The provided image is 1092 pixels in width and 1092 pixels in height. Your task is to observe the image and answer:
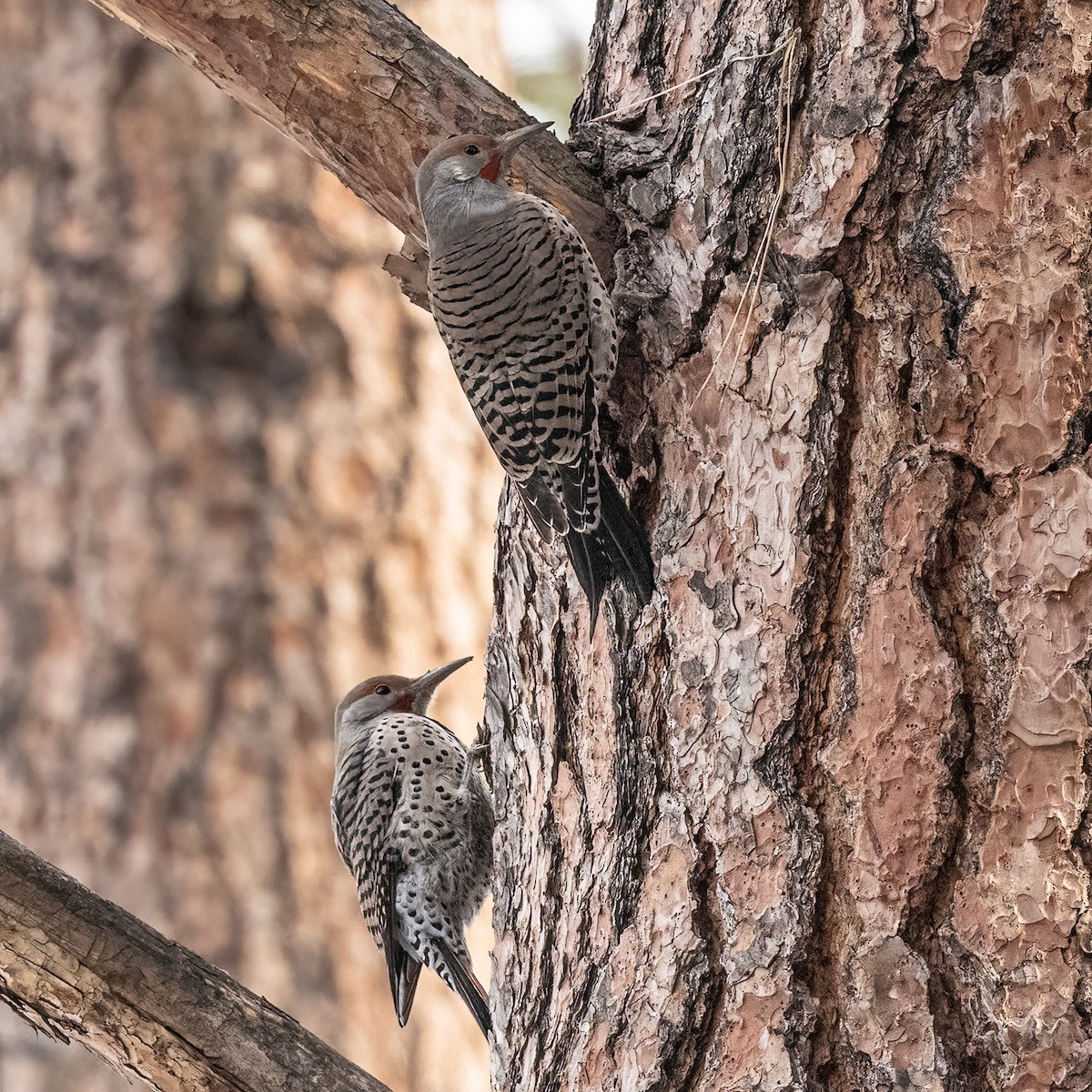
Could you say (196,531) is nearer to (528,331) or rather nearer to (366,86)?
(528,331)

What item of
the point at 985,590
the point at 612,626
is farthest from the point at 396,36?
the point at 985,590

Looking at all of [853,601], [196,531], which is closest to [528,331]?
[853,601]

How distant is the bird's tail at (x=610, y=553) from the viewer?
187cm

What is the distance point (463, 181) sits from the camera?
239 cm

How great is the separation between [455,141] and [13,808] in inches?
120

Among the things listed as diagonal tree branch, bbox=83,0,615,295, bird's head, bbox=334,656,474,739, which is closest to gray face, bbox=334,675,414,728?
bird's head, bbox=334,656,474,739

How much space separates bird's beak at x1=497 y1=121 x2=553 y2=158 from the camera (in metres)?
1.90

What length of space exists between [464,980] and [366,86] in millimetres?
1886

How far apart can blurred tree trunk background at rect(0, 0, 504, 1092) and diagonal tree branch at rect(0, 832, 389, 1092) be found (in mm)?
2514

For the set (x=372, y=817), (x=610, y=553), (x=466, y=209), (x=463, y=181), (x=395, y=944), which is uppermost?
(x=466, y=209)

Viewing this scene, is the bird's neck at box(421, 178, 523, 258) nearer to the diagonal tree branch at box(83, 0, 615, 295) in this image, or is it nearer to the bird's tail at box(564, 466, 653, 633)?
the diagonal tree branch at box(83, 0, 615, 295)

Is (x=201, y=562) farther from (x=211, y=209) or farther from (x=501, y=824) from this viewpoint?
(x=501, y=824)

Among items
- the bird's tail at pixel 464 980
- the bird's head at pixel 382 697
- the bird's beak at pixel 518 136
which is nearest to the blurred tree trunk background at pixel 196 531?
the bird's head at pixel 382 697

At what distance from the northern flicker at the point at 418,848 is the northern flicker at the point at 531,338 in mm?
1001
